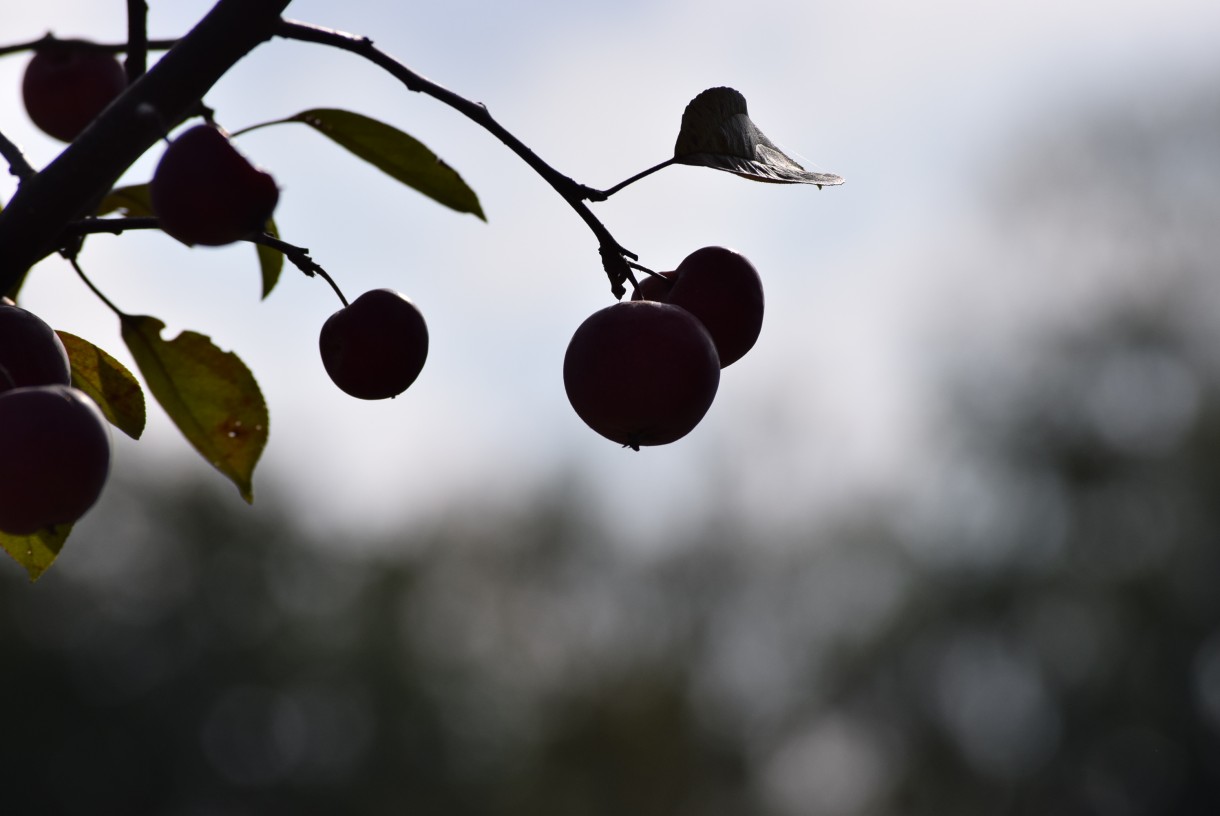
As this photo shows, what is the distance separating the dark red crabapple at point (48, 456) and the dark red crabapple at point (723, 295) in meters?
0.56

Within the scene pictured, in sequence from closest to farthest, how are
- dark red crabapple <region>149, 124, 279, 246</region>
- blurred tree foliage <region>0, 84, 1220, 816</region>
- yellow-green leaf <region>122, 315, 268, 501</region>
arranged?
dark red crabapple <region>149, 124, 279, 246</region> → yellow-green leaf <region>122, 315, 268, 501</region> → blurred tree foliage <region>0, 84, 1220, 816</region>

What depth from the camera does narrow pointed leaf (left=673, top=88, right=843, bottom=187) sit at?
1.08 meters

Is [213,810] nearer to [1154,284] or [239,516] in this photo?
[239,516]

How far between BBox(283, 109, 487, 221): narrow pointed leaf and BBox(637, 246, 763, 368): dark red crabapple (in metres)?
0.22

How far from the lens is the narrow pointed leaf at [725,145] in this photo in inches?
42.7

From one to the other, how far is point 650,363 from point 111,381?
51 centimetres

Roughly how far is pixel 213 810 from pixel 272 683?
2.25m

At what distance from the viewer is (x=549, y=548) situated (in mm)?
18016

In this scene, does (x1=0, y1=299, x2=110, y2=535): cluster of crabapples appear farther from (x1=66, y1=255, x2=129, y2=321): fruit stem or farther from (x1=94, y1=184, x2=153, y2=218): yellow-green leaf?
(x1=94, y1=184, x2=153, y2=218): yellow-green leaf

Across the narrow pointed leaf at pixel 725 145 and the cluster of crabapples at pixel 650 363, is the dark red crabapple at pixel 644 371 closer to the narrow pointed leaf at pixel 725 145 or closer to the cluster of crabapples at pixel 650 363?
the cluster of crabapples at pixel 650 363

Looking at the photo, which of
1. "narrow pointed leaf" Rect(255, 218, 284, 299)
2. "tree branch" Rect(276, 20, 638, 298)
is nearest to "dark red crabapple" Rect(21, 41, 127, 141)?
"narrow pointed leaf" Rect(255, 218, 284, 299)

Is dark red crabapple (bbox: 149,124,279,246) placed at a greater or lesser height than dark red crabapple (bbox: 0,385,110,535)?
greater

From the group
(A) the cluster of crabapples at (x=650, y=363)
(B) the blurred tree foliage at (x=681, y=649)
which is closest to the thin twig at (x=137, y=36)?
(A) the cluster of crabapples at (x=650, y=363)

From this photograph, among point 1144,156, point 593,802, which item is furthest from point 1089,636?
point 593,802
